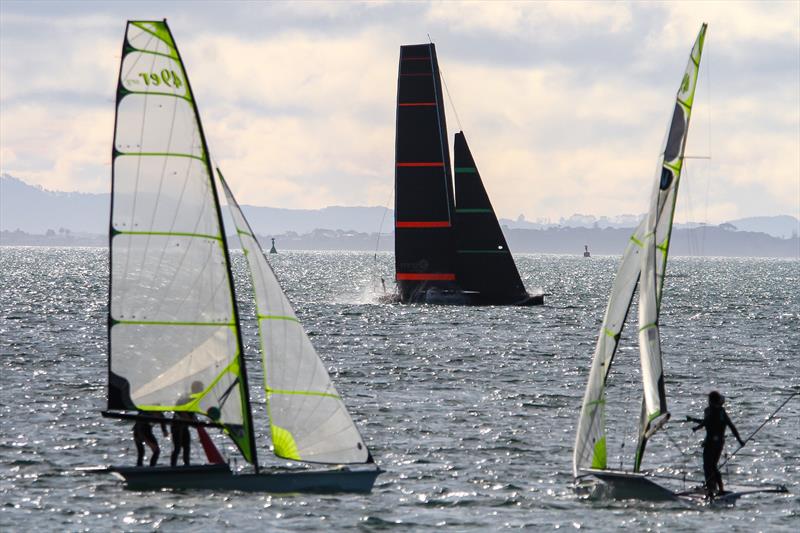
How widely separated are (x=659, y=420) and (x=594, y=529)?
7.65ft

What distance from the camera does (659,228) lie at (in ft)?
68.0

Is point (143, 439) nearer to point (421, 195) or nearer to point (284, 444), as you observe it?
point (284, 444)

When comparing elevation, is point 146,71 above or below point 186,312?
above

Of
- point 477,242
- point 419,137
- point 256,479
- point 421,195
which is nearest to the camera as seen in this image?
point 256,479

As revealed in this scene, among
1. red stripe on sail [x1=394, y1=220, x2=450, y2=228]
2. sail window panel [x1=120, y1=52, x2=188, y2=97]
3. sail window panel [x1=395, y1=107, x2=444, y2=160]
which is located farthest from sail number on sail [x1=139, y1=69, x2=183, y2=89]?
red stripe on sail [x1=394, y1=220, x2=450, y2=228]

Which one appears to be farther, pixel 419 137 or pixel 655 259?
pixel 419 137

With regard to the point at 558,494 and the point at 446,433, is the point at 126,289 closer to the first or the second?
the point at 558,494

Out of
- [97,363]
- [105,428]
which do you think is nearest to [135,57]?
[105,428]

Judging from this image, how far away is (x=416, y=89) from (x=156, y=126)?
4501 centimetres

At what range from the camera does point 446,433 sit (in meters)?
31.4

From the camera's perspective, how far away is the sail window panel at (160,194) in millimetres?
21578

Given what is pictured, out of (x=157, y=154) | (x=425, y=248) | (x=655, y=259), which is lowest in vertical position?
(x=655, y=259)

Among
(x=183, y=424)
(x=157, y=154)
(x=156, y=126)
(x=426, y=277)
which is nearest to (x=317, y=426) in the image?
(x=183, y=424)

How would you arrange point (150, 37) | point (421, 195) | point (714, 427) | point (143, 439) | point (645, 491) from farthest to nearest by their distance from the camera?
point (421, 195), point (143, 439), point (645, 491), point (714, 427), point (150, 37)
